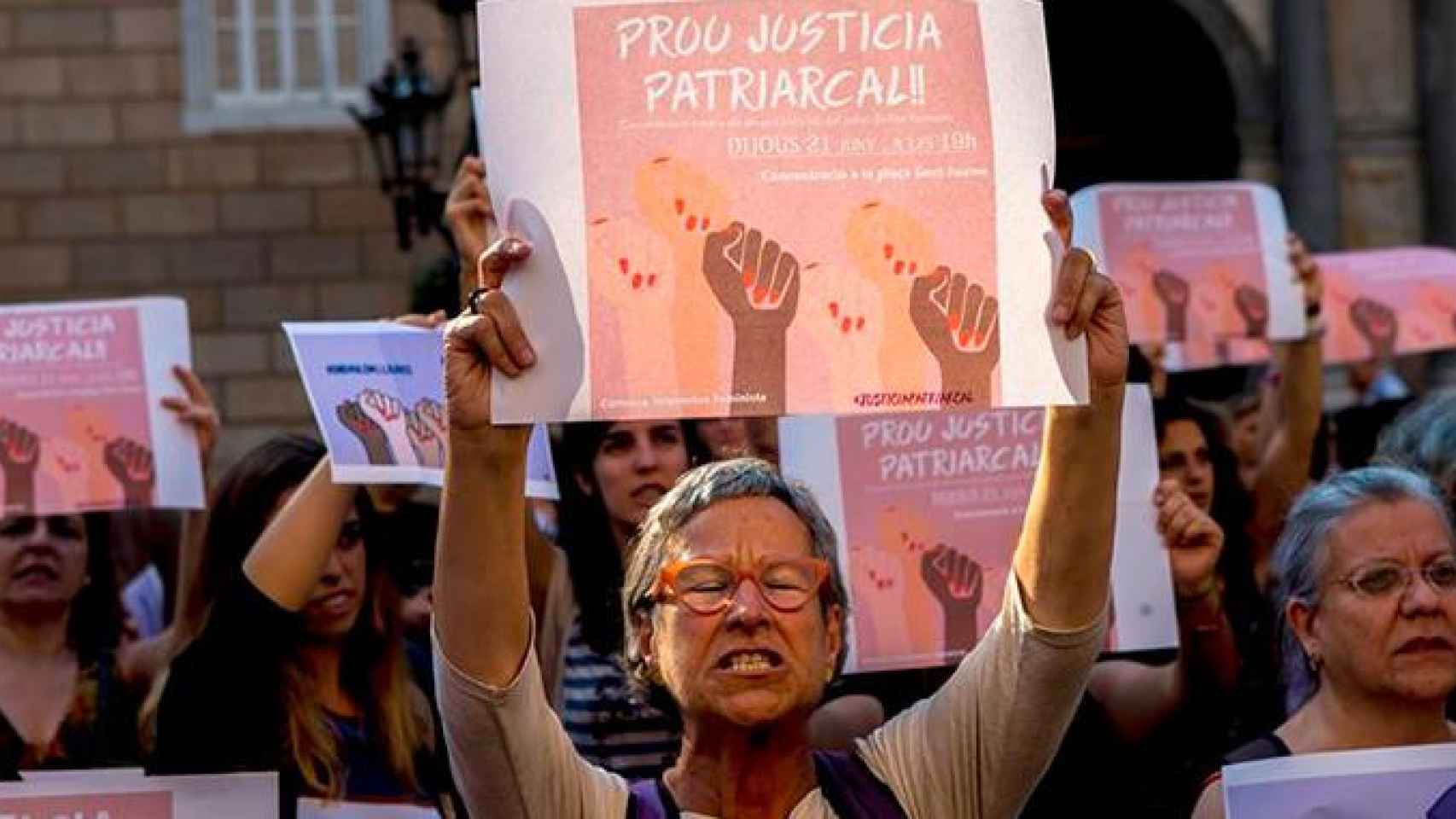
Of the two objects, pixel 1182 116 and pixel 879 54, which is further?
pixel 1182 116

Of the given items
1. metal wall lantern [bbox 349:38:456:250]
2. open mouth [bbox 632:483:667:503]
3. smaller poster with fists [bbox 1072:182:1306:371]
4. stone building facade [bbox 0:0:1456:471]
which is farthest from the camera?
stone building facade [bbox 0:0:1456:471]

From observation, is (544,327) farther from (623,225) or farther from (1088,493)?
(1088,493)

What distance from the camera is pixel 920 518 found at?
562 cm

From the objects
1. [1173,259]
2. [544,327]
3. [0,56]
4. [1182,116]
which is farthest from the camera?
[1182,116]

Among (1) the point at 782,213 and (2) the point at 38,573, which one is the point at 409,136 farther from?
(1) the point at 782,213

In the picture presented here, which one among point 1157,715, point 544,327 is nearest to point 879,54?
point 544,327

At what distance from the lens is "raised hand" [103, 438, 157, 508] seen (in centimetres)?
624

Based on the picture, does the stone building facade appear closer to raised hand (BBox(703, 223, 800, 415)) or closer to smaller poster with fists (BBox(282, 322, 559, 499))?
smaller poster with fists (BBox(282, 322, 559, 499))

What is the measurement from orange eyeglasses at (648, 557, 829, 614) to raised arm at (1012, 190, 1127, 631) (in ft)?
0.85

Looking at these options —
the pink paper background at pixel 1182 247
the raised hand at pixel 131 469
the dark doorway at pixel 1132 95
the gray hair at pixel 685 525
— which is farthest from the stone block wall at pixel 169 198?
the gray hair at pixel 685 525

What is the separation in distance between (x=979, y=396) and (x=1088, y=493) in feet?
0.54

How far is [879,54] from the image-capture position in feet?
13.0

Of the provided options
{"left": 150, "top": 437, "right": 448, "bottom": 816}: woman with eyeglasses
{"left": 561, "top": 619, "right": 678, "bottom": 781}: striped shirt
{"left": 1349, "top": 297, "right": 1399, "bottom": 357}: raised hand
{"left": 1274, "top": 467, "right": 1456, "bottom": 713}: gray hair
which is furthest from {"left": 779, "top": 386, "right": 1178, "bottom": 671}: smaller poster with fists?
{"left": 1349, "top": 297, "right": 1399, "bottom": 357}: raised hand

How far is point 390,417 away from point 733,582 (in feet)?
5.77
